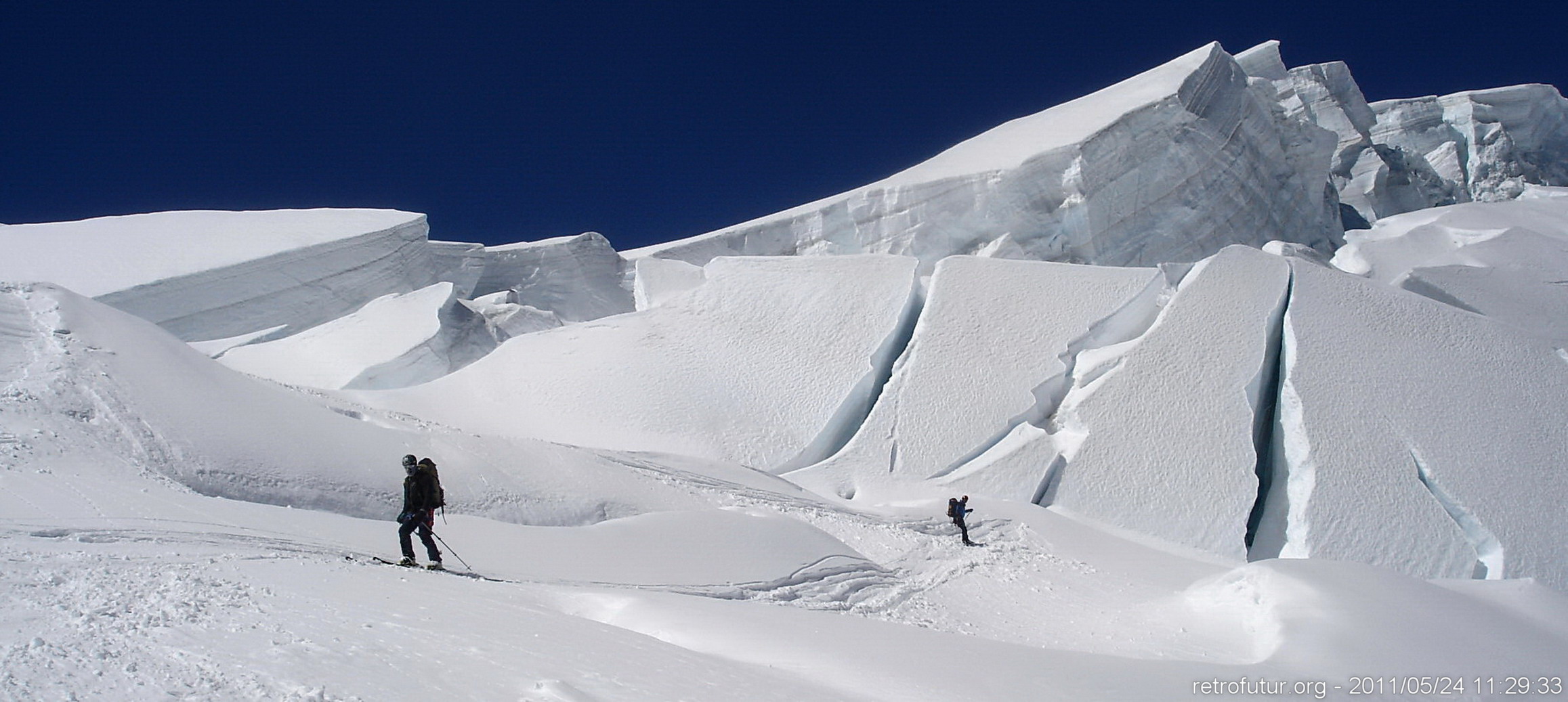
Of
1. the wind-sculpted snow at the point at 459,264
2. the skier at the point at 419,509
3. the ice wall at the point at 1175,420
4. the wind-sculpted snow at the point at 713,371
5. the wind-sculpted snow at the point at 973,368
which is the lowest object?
the ice wall at the point at 1175,420

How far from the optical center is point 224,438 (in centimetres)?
582

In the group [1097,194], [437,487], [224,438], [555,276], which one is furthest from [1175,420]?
[555,276]

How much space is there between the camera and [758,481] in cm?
972

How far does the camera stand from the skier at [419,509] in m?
4.88

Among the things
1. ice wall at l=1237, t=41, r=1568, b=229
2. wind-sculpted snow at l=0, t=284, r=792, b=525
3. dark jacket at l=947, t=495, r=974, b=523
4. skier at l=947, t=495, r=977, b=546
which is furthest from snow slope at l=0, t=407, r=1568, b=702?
ice wall at l=1237, t=41, r=1568, b=229

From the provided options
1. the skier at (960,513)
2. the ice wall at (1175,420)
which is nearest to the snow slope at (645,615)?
the skier at (960,513)

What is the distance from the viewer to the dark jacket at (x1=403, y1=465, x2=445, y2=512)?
4938 mm

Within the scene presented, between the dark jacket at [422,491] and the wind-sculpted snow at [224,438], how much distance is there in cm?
120

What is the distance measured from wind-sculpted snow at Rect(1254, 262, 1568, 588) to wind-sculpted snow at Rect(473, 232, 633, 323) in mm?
12591

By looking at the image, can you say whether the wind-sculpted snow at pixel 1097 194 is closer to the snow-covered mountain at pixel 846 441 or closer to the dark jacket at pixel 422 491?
the snow-covered mountain at pixel 846 441

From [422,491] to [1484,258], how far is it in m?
19.1

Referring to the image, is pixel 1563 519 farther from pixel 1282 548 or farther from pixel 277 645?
pixel 277 645

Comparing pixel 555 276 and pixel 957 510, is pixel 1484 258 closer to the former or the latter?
pixel 957 510

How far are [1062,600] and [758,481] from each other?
3.41 meters
